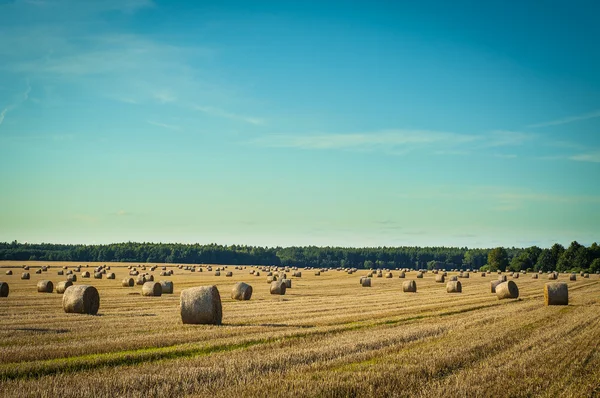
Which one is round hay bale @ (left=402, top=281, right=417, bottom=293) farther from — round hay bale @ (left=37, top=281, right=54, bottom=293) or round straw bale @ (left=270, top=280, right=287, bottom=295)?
round hay bale @ (left=37, top=281, right=54, bottom=293)

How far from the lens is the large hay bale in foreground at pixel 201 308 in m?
18.8

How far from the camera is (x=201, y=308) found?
18.8m

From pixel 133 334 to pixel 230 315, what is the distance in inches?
266

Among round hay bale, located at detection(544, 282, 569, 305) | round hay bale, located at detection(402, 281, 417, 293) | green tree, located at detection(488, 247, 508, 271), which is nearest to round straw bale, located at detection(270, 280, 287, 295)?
round hay bale, located at detection(402, 281, 417, 293)

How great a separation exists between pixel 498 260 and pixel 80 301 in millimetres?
107711

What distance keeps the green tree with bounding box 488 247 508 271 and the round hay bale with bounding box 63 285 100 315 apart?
10423cm

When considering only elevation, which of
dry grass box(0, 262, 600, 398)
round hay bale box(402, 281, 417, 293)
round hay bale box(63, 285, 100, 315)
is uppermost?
round hay bale box(63, 285, 100, 315)

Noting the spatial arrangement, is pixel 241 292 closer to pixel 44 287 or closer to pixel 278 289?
pixel 278 289

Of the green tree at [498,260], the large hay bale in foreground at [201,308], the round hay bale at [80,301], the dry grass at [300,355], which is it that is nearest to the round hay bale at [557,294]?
the dry grass at [300,355]

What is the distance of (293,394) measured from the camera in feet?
29.2

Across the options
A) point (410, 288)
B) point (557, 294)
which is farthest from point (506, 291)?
point (410, 288)

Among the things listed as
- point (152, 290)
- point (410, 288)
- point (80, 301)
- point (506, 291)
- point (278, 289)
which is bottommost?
point (410, 288)

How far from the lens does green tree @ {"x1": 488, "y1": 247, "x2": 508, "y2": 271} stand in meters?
116

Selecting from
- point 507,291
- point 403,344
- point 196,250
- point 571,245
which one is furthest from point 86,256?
point 403,344
